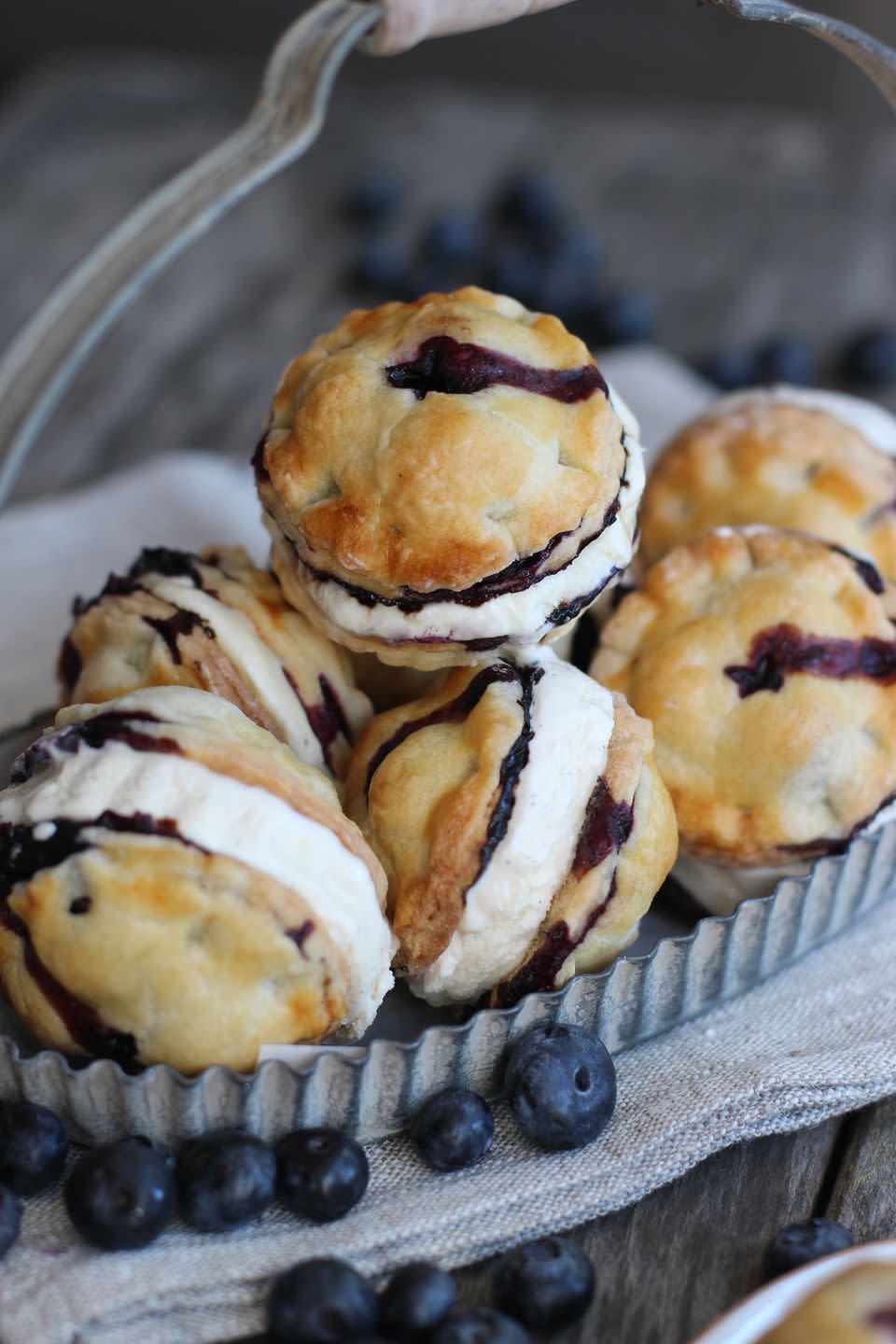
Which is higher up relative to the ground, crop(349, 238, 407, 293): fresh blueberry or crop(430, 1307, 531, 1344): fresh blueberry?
crop(430, 1307, 531, 1344): fresh blueberry

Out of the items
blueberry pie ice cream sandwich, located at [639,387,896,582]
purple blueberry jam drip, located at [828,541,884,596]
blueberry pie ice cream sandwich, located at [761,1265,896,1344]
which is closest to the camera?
blueberry pie ice cream sandwich, located at [761,1265,896,1344]

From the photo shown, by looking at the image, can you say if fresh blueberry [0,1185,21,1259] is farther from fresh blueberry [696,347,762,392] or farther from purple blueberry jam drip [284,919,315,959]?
fresh blueberry [696,347,762,392]

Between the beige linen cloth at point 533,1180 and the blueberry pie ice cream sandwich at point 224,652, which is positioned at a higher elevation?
the blueberry pie ice cream sandwich at point 224,652

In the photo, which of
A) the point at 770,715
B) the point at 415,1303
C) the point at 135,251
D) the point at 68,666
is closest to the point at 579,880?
the point at 770,715

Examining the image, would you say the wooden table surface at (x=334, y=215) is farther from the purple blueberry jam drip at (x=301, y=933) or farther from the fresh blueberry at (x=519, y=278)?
the purple blueberry jam drip at (x=301, y=933)

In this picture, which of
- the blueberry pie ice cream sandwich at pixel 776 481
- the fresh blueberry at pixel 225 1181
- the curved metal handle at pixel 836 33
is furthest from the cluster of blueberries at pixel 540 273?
the fresh blueberry at pixel 225 1181

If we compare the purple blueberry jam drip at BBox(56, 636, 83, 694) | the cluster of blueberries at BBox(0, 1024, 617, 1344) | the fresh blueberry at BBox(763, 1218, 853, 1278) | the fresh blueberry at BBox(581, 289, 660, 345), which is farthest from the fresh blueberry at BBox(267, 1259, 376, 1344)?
the fresh blueberry at BBox(581, 289, 660, 345)

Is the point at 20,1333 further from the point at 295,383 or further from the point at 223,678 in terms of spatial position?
the point at 295,383
